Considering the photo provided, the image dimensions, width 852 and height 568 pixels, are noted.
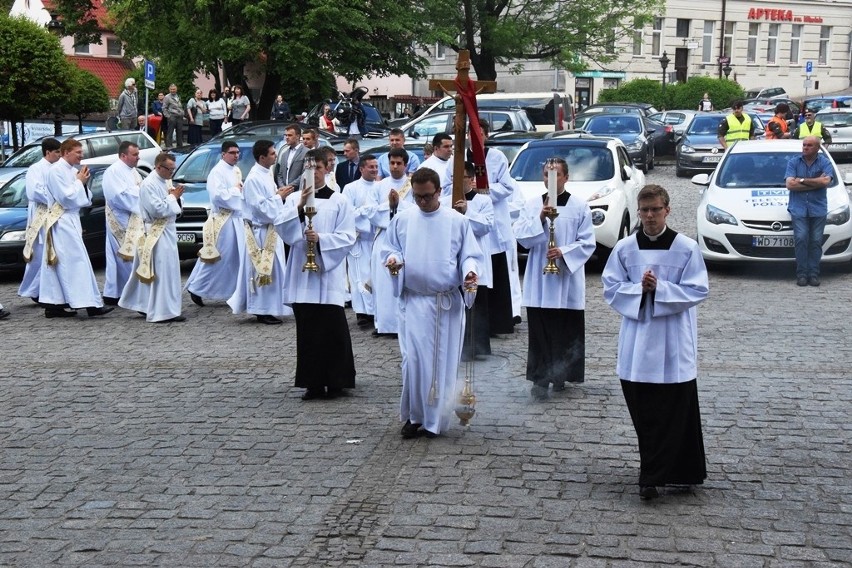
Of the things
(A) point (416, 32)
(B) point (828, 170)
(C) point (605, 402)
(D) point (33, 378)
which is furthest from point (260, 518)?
(A) point (416, 32)

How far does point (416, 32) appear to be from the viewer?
112 feet

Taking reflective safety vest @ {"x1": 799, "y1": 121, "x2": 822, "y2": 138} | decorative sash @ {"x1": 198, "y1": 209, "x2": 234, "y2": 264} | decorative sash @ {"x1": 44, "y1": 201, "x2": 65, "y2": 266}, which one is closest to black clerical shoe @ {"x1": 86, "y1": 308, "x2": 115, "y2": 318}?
decorative sash @ {"x1": 44, "y1": 201, "x2": 65, "y2": 266}

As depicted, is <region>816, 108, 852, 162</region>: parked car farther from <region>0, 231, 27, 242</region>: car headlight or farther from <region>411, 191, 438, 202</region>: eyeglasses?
<region>411, 191, 438, 202</region>: eyeglasses

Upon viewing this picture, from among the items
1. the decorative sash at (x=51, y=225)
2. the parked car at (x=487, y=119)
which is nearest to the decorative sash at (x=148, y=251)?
the decorative sash at (x=51, y=225)

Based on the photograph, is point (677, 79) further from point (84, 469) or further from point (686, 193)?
point (84, 469)

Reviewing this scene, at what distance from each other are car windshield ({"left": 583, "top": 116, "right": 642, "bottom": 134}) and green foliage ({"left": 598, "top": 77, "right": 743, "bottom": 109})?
66.8ft

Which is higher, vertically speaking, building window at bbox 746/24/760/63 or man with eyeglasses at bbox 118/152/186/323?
building window at bbox 746/24/760/63

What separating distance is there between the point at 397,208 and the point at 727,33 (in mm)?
55861

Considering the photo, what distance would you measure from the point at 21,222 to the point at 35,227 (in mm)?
2538

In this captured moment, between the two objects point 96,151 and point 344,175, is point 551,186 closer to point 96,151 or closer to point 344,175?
point 344,175

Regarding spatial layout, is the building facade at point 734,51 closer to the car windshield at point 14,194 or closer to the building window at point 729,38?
the building window at point 729,38

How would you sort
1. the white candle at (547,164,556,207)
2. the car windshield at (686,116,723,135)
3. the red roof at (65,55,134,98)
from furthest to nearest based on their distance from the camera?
1. the red roof at (65,55,134,98)
2. the car windshield at (686,116,723,135)
3. the white candle at (547,164,556,207)

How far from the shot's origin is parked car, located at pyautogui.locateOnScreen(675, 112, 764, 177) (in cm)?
2808

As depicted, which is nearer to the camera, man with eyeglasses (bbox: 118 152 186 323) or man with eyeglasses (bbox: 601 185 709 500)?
man with eyeglasses (bbox: 601 185 709 500)
